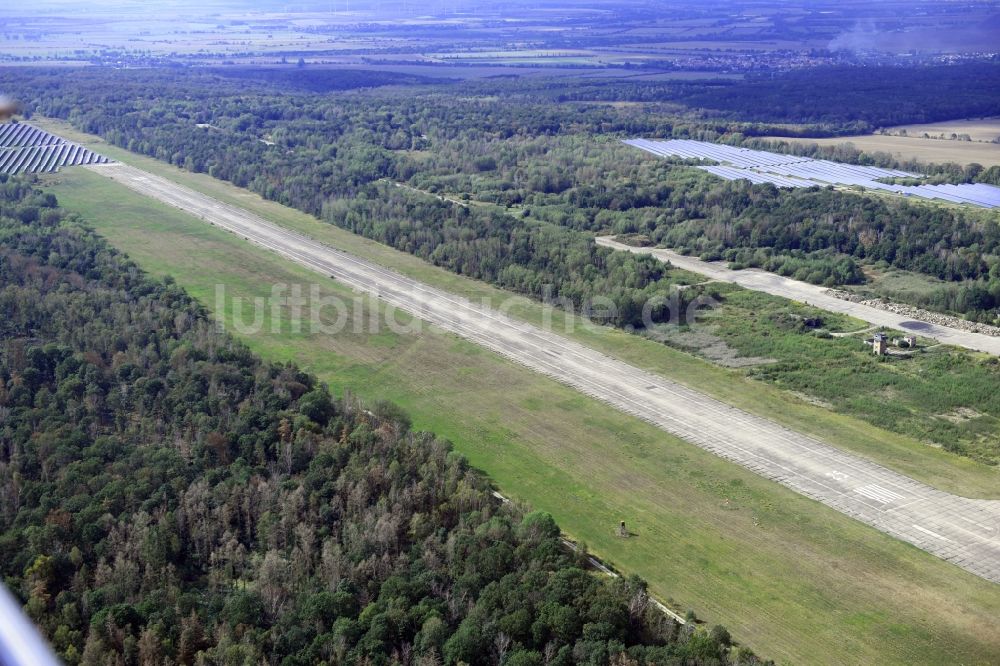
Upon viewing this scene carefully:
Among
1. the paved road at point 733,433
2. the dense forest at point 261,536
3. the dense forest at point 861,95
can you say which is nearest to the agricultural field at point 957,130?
the dense forest at point 861,95

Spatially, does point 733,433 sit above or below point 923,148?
above

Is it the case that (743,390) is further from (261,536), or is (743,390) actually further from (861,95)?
(861,95)

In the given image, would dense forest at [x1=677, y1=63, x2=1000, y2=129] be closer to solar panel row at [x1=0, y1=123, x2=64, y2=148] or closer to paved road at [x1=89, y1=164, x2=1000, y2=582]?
solar panel row at [x1=0, y1=123, x2=64, y2=148]

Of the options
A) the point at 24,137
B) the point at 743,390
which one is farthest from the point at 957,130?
the point at 24,137

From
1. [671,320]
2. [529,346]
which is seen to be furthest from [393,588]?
[671,320]

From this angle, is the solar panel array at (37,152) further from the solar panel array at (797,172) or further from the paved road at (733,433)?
the solar panel array at (797,172)

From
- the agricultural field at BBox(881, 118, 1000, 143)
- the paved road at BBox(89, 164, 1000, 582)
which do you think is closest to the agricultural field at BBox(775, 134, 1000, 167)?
the agricultural field at BBox(881, 118, 1000, 143)
